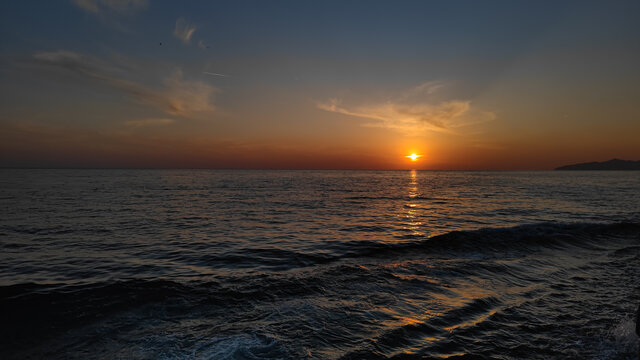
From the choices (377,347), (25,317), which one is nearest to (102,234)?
(25,317)

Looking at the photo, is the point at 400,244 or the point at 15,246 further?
the point at 400,244

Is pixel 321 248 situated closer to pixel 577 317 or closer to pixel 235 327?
pixel 235 327

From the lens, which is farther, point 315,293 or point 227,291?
point 227,291

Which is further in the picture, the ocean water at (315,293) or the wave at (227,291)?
the wave at (227,291)

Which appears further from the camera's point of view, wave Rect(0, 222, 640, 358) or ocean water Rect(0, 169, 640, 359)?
wave Rect(0, 222, 640, 358)

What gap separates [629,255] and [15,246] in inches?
1153

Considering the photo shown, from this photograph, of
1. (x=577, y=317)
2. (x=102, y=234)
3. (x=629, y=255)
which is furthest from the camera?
(x=102, y=234)

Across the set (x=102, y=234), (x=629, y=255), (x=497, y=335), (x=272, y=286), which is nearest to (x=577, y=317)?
(x=497, y=335)

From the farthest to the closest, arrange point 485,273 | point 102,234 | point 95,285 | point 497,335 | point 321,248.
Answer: point 102,234 → point 321,248 → point 485,273 → point 95,285 → point 497,335

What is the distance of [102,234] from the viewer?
18.6 meters

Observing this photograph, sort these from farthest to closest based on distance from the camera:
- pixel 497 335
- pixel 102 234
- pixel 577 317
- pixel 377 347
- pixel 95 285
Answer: pixel 102 234 < pixel 95 285 < pixel 577 317 < pixel 497 335 < pixel 377 347

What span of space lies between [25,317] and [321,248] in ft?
35.6

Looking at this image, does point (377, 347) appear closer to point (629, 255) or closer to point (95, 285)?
point (95, 285)

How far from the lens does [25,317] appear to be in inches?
321
